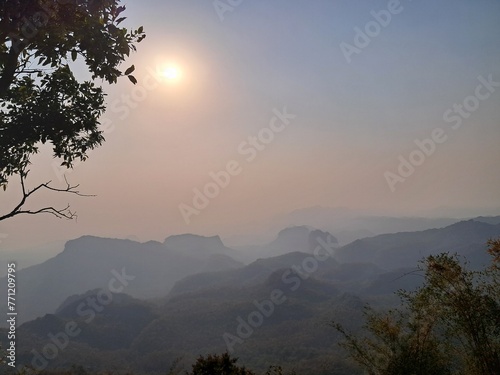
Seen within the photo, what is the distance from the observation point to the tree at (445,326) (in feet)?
36.0

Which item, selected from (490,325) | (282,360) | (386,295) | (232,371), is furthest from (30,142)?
(386,295)

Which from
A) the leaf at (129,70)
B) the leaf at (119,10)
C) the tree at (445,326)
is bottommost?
the tree at (445,326)

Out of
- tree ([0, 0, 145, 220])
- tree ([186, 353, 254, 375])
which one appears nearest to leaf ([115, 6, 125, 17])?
tree ([0, 0, 145, 220])

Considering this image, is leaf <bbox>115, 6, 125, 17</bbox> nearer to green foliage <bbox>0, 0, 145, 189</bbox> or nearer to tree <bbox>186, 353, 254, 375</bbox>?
green foliage <bbox>0, 0, 145, 189</bbox>

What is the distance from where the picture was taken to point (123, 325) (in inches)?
5098

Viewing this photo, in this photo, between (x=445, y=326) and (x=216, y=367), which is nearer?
(x=216, y=367)

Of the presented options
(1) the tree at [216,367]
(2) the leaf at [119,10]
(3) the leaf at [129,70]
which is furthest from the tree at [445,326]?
(2) the leaf at [119,10]

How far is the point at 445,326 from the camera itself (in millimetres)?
13406

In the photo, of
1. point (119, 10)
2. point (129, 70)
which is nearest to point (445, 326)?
point (129, 70)

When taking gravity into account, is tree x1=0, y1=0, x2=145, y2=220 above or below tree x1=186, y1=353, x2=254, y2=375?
above

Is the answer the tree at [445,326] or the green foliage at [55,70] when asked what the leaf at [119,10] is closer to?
the green foliage at [55,70]

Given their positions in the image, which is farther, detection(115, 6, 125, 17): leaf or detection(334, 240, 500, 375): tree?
detection(334, 240, 500, 375): tree

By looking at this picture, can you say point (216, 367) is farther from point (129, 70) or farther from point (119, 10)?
point (119, 10)

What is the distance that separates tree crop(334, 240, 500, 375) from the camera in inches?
432
